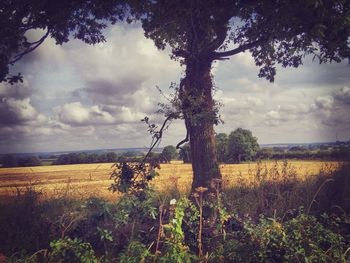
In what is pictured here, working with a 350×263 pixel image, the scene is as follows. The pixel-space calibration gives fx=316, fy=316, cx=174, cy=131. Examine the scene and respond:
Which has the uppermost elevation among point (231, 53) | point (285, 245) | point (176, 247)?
point (231, 53)

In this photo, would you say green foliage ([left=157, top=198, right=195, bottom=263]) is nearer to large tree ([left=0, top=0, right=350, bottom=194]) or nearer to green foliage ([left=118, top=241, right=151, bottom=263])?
green foliage ([left=118, top=241, right=151, bottom=263])

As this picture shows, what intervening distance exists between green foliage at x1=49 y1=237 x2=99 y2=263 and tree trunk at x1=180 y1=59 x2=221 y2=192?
4.18 meters

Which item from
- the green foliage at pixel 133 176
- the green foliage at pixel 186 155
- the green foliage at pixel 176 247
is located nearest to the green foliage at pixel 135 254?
the green foliage at pixel 176 247

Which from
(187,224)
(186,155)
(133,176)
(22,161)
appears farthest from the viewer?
(22,161)

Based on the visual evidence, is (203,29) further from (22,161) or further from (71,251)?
(22,161)

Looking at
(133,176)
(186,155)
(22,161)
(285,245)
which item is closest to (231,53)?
(186,155)

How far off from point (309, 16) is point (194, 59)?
11.2 feet

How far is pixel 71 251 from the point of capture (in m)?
4.48

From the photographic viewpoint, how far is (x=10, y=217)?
709 cm

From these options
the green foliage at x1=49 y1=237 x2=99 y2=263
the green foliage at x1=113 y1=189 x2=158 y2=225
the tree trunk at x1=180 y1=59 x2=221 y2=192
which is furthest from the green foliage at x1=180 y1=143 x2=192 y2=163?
the green foliage at x1=49 y1=237 x2=99 y2=263

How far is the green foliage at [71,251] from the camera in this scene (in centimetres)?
407

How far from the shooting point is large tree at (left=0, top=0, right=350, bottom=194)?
6520mm

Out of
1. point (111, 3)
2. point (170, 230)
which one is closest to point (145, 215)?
point (170, 230)

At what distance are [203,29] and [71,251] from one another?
6467mm
